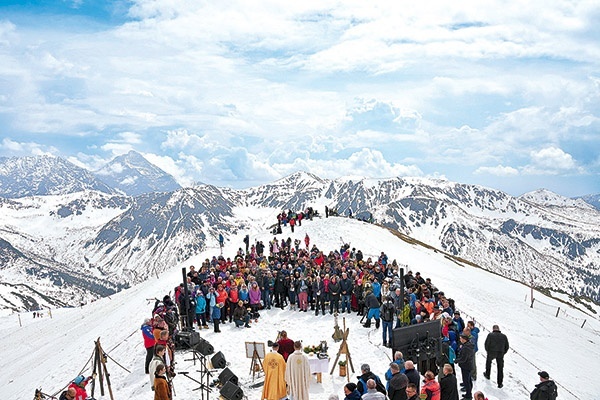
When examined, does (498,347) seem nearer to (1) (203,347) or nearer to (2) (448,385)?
(2) (448,385)

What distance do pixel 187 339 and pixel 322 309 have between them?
918cm

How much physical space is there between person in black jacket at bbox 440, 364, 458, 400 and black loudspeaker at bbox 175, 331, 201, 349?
9484mm

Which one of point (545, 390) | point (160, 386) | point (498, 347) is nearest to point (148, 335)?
point (160, 386)

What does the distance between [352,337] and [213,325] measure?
7476 mm

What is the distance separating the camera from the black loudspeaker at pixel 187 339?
1710 cm

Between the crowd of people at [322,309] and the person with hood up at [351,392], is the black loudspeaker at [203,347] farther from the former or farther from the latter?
the person with hood up at [351,392]

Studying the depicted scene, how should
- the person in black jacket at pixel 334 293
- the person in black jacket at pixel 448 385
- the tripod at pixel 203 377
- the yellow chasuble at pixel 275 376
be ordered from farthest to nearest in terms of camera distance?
the person in black jacket at pixel 334 293 → the tripod at pixel 203 377 → the yellow chasuble at pixel 275 376 → the person in black jacket at pixel 448 385

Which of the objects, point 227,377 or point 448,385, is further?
point 227,377

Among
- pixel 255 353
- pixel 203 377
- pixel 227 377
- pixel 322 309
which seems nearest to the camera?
pixel 227 377

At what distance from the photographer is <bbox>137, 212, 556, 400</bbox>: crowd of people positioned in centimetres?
1255

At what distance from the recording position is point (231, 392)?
1381cm

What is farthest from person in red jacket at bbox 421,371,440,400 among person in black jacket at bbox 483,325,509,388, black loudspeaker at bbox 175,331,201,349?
black loudspeaker at bbox 175,331,201,349

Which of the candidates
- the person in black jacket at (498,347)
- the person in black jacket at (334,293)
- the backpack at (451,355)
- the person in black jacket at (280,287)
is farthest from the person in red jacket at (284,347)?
the person in black jacket at (280,287)

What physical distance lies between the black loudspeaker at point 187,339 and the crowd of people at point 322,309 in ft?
1.56
